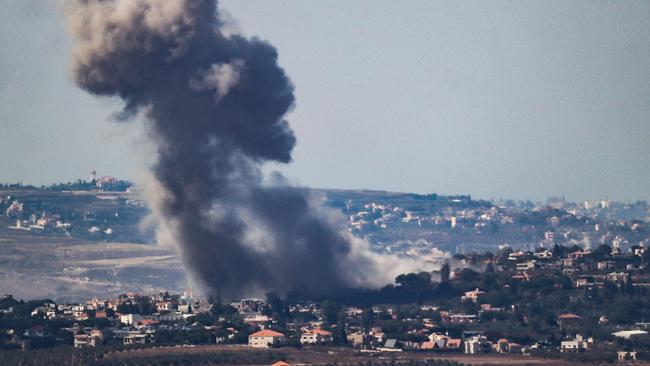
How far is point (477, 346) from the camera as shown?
357 feet

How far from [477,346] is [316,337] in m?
8.65

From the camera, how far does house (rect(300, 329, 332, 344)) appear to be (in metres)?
108

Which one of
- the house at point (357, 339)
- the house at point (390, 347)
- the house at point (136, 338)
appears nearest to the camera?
the house at point (390, 347)

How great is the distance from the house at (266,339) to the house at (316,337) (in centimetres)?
117

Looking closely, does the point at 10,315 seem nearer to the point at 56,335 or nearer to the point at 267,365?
the point at 56,335

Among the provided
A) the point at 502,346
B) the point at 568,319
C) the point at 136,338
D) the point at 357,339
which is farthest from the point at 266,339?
the point at 568,319

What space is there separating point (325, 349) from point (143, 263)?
284 ft

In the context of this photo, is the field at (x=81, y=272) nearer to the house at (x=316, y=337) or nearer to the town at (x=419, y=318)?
the town at (x=419, y=318)

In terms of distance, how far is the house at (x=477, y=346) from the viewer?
10795 cm

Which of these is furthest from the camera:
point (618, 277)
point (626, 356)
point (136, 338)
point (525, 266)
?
point (525, 266)

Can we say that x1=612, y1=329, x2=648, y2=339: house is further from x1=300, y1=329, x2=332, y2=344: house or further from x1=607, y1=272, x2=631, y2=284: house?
Result: x1=607, y1=272, x2=631, y2=284: house

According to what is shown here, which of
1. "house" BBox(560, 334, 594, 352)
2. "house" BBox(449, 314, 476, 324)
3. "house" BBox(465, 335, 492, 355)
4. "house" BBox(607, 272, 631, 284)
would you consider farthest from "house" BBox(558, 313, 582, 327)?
"house" BBox(607, 272, 631, 284)

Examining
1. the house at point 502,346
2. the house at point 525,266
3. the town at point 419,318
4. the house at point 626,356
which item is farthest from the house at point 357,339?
the house at point 525,266

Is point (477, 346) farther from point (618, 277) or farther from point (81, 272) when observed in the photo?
Result: point (81, 272)
